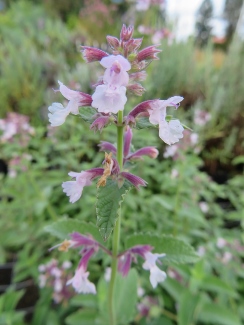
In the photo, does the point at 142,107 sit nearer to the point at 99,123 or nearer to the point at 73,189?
the point at 99,123

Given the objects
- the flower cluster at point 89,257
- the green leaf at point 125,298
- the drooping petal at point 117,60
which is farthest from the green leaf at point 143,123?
the green leaf at point 125,298

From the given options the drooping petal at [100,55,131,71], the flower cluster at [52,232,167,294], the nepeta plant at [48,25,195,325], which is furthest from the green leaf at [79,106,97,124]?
the flower cluster at [52,232,167,294]

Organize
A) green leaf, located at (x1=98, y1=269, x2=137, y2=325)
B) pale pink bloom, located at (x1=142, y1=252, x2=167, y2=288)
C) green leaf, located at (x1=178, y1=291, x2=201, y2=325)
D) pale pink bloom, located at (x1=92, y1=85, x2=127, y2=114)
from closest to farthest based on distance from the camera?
1. pale pink bloom, located at (x1=92, y1=85, x2=127, y2=114)
2. pale pink bloom, located at (x1=142, y1=252, x2=167, y2=288)
3. green leaf, located at (x1=98, y1=269, x2=137, y2=325)
4. green leaf, located at (x1=178, y1=291, x2=201, y2=325)

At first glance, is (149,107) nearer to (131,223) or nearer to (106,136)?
(131,223)

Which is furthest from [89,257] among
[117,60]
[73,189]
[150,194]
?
[150,194]

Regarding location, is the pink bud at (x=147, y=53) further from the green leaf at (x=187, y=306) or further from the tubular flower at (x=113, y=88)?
the green leaf at (x=187, y=306)

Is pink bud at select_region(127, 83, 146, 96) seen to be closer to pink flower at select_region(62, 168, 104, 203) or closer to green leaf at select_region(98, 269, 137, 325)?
pink flower at select_region(62, 168, 104, 203)

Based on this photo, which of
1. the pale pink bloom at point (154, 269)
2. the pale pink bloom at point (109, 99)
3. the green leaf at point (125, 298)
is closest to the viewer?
the pale pink bloom at point (109, 99)
